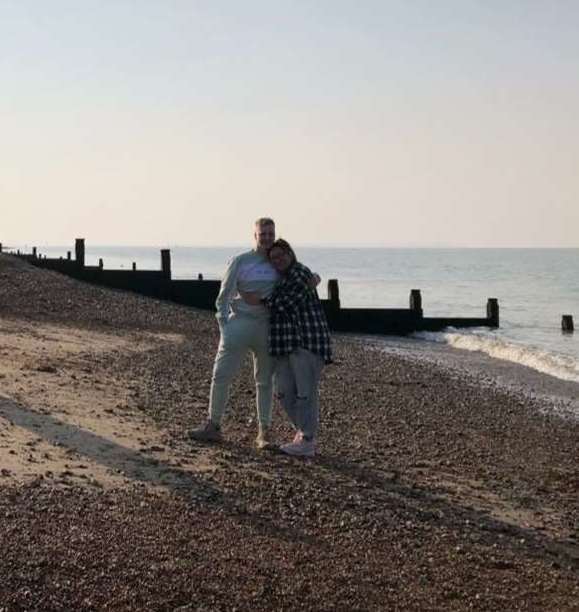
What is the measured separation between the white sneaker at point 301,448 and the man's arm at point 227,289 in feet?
3.79

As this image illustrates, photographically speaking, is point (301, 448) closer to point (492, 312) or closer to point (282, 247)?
point (282, 247)

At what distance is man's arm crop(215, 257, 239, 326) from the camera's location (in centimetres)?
690

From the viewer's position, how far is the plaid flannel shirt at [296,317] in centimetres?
688

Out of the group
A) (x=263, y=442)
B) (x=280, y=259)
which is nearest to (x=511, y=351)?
(x=263, y=442)

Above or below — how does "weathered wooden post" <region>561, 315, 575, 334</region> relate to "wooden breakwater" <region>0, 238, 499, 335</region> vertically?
below

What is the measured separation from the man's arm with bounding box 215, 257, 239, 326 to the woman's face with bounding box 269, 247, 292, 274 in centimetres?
28

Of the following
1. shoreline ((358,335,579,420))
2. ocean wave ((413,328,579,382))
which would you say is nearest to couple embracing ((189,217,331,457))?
shoreline ((358,335,579,420))

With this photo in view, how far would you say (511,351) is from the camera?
20938mm

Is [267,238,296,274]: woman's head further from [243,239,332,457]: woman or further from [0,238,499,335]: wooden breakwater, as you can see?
[0,238,499,335]: wooden breakwater

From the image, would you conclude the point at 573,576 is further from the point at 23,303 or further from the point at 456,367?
the point at 23,303

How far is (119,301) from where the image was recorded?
2214cm

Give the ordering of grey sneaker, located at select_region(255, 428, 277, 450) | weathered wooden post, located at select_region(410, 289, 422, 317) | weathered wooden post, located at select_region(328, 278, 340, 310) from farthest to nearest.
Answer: weathered wooden post, located at select_region(410, 289, 422, 317) < weathered wooden post, located at select_region(328, 278, 340, 310) < grey sneaker, located at select_region(255, 428, 277, 450)

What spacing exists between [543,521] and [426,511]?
34.7 inches

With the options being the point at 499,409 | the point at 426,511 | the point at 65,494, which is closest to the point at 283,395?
the point at 426,511
